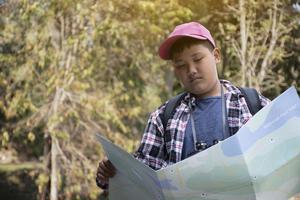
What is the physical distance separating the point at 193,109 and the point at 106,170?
1.00 ft

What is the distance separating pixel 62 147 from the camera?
5309 mm

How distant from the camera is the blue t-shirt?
57.5 inches

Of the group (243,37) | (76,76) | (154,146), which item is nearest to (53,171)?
(76,76)

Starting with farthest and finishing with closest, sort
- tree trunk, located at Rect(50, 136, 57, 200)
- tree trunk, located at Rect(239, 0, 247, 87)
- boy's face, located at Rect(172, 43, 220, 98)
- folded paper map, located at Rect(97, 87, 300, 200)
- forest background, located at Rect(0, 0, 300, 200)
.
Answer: tree trunk, located at Rect(239, 0, 247, 87) < tree trunk, located at Rect(50, 136, 57, 200) < forest background, located at Rect(0, 0, 300, 200) < boy's face, located at Rect(172, 43, 220, 98) < folded paper map, located at Rect(97, 87, 300, 200)

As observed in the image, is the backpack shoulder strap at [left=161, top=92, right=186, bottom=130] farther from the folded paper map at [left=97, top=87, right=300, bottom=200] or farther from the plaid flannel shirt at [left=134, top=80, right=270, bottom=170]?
the folded paper map at [left=97, top=87, right=300, bottom=200]

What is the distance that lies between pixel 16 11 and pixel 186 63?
11.7 ft

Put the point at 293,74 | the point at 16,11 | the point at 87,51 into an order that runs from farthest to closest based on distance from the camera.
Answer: the point at 293,74 → the point at 87,51 → the point at 16,11

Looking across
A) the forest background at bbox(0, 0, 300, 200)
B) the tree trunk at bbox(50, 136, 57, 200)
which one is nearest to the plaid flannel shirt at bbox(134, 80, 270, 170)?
the forest background at bbox(0, 0, 300, 200)

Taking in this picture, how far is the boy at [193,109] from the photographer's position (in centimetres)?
145

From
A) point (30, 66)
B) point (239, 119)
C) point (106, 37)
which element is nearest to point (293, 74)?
point (106, 37)

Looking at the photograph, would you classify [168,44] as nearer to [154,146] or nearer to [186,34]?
[186,34]

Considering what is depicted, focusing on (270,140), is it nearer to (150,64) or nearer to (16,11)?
(16,11)

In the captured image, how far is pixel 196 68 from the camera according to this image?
143 cm

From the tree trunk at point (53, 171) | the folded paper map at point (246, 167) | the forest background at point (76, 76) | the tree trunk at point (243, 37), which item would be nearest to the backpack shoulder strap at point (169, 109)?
the folded paper map at point (246, 167)
